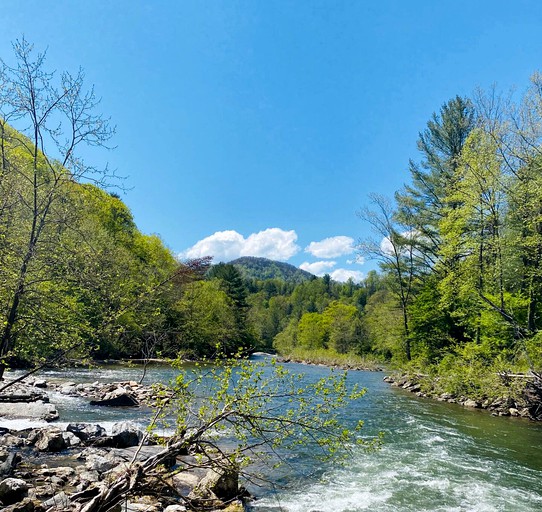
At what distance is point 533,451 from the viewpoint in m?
11.7

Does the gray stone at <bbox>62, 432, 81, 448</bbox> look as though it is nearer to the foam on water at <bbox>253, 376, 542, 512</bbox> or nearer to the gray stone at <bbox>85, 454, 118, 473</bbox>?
the gray stone at <bbox>85, 454, 118, 473</bbox>

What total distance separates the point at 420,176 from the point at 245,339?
37.2 meters

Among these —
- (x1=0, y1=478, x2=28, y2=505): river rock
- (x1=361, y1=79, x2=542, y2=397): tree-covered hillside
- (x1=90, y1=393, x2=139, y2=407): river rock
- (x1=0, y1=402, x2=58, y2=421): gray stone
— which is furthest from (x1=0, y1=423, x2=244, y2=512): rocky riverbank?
(x1=361, y1=79, x2=542, y2=397): tree-covered hillside

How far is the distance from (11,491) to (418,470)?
857 cm

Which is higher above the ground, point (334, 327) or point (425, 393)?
point (334, 327)

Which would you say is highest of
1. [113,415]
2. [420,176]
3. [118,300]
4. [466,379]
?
[420,176]

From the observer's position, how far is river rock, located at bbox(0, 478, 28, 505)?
6.26 m

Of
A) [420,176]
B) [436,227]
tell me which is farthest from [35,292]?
[420,176]

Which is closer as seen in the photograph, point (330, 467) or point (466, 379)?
point (330, 467)

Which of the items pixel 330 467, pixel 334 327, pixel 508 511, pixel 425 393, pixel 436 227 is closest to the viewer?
pixel 508 511

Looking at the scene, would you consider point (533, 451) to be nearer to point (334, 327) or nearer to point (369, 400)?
point (369, 400)

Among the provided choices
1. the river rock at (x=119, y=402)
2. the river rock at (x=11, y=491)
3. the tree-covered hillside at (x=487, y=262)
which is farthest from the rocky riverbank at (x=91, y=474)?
the tree-covered hillside at (x=487, y=262)

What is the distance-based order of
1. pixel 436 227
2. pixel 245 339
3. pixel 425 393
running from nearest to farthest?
pixel 425 393 → pixel 436 227 → pixel 245 339

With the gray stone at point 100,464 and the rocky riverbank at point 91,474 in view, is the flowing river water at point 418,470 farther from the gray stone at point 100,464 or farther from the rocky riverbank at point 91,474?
the gray stone at point 100,464
